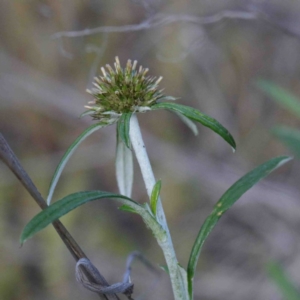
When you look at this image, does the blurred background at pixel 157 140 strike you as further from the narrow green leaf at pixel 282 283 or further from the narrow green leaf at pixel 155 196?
the narrow green leaf at pixel 155 196

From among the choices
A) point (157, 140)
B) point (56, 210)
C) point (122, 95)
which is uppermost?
point (157, 140)

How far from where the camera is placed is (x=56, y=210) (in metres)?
0.57

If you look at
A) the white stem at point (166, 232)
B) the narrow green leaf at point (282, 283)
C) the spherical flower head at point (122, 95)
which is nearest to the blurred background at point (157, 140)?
the narrow green leaf at point (282, 283)

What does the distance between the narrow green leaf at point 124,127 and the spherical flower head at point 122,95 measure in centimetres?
3

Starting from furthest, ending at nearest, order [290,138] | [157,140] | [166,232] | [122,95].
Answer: [157,140] → [290,138] → [122,95] → [166,232]

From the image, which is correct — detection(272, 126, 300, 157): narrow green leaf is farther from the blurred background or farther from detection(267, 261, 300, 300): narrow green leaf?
the blurred background

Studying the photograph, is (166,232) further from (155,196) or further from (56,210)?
(56,210)

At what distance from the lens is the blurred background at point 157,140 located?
226 centimetres

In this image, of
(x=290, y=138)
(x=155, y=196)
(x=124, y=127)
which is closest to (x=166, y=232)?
(x=155, y=196)

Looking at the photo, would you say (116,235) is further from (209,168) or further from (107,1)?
(107,1)

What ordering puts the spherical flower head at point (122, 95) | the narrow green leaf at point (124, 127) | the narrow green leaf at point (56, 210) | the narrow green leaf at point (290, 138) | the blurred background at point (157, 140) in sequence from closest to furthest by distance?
the narrow green leaf at point (56, 210)
the narrow green leaf at point (124, 127)
the spherical flower head at point (122, 95)
the narrow green leaf at point (290, 138)
the blurred background at point (157, 140)

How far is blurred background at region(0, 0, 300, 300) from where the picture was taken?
226 centimetres

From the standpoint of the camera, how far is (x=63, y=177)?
2461 millimetres

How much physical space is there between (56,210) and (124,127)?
189 mm
